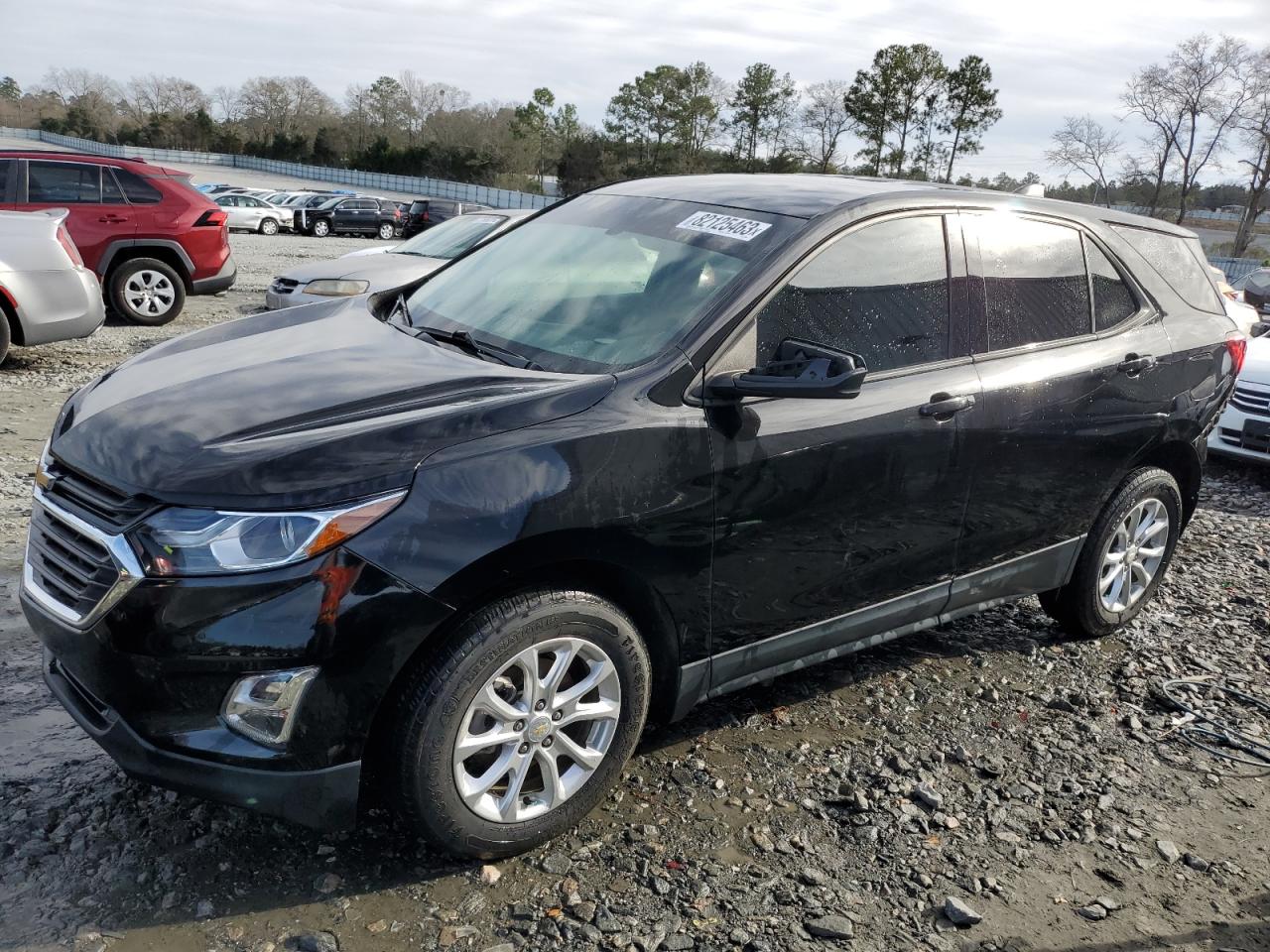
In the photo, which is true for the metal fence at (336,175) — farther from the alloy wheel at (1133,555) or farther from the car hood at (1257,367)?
the alloy wheel at (1133,555)

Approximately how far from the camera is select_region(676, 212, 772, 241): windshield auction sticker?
3.36 m

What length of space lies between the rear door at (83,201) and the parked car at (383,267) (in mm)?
2032

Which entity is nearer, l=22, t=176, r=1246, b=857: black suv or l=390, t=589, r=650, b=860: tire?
l=22, t=176, r=1246, b=857: black suv

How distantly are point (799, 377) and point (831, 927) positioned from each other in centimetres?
147

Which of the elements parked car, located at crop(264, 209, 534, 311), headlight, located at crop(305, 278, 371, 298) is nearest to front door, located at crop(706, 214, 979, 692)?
parked car, located at crop(264, 209, 534, 311)

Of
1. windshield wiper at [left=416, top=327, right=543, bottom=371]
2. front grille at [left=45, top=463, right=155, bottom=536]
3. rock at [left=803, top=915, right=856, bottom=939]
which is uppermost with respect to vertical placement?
windshield wiper at [left=416, top=327, right=543, bottom=371]

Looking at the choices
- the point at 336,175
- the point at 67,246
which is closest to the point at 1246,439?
the point at 67,246

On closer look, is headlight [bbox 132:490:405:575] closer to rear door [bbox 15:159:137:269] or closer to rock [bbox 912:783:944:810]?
rock [bbox 912:783:944:810]

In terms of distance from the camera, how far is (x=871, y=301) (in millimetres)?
3432

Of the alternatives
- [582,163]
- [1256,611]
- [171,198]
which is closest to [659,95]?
[582,163]

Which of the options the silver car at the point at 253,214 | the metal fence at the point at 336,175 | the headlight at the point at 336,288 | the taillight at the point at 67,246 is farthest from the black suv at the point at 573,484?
the metal fence at the point at 336,175

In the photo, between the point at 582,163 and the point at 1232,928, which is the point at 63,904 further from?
the point at 582,163

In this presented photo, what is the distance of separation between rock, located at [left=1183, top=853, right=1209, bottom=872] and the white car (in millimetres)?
5728

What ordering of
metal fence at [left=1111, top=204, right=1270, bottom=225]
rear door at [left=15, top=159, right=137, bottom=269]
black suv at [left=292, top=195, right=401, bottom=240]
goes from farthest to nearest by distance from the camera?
metal fence at [left=1111, top=204, right=1270, bottom=225] → black suv at [left=292, top=195, right=401, bottom=240] → rear door at [left=15, top=159, right=137, bottom=269]
